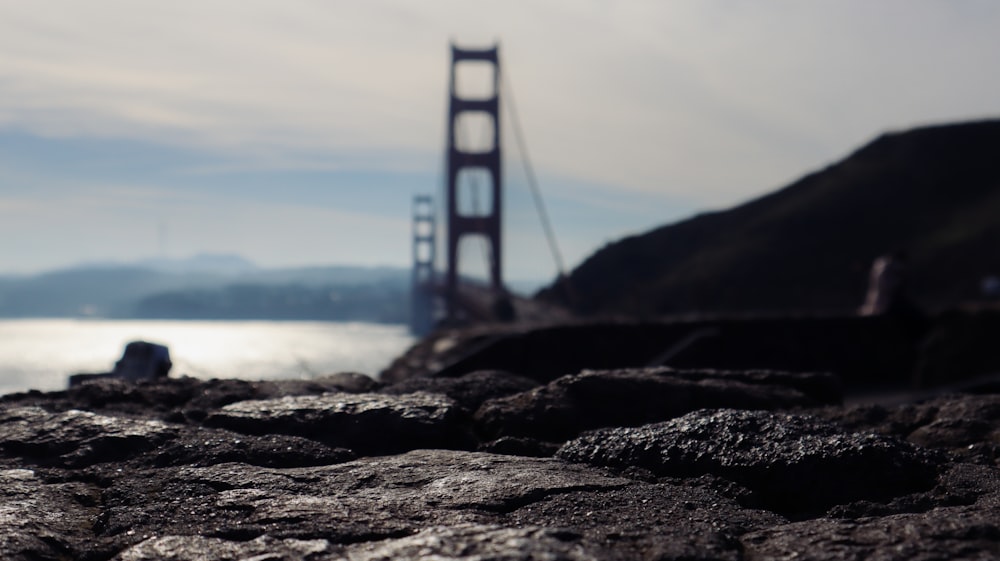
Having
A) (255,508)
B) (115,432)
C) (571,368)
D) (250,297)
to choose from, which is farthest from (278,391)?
(250,297)

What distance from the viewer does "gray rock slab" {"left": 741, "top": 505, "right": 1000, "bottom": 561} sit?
58.7 inches

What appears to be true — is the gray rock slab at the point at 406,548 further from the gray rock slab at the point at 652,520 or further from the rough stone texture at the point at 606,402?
the rough stone texture at the point at 606,402

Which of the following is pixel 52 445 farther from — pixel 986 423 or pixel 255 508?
pixel 986 423

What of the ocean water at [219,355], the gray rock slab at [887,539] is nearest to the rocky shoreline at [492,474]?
the gray rock slab at [887,539]

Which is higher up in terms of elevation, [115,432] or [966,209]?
[966,209]

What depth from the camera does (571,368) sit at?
827 centimetres

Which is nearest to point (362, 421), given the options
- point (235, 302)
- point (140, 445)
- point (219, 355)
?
point (140, 445)

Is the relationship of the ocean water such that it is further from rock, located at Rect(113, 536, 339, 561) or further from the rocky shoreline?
rock, located at Rect(113, 536, 339, 561)

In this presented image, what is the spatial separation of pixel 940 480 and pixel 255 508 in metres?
1.23

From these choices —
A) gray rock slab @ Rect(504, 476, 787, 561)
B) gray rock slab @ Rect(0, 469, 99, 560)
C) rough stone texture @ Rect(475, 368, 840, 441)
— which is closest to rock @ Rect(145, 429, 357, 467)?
gray rock slab @ Rect(0, 469, 99, 560)

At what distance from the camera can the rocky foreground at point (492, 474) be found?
1609 mm

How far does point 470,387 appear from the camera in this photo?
115 inches

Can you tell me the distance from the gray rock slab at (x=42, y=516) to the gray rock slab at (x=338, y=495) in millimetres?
45

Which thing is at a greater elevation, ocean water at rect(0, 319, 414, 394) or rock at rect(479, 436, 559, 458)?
rock at rect(479, 436, 559, 458)
